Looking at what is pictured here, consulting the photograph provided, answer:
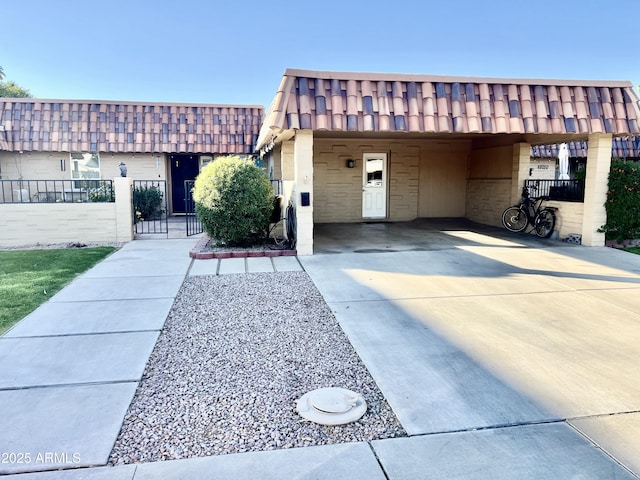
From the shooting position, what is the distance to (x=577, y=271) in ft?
25.0

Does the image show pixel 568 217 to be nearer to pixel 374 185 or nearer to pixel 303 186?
pixel 374 185

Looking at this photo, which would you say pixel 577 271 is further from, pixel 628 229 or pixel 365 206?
pixel 365 206

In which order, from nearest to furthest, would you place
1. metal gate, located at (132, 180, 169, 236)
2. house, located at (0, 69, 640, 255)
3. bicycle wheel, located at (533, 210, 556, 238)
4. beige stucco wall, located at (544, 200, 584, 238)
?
house, located at (0, 69, 640, 255) < beige stucco wall, located at (544, 200, 584, 238) < bicycle wheel, located at (533, 210, 556, 238) < metal gate, located at (132, 180, 169, 236)

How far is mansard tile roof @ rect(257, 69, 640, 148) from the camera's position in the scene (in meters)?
8.36

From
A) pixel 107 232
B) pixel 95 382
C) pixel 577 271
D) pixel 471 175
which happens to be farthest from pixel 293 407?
pixel 471 175

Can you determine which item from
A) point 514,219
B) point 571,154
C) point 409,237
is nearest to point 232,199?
point 409,237

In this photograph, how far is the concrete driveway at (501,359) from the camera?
8.83 feet

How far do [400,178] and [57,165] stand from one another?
1186cm

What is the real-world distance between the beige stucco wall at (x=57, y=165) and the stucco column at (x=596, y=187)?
13.4 meters

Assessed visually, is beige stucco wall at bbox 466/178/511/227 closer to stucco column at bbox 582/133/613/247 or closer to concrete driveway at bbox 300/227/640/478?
stucco column at bbox 582/133/613/247

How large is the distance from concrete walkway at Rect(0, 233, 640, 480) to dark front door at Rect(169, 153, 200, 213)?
34.2 feet

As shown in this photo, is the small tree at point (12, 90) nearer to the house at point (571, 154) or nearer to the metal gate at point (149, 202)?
the metal gate at point (149, 202)

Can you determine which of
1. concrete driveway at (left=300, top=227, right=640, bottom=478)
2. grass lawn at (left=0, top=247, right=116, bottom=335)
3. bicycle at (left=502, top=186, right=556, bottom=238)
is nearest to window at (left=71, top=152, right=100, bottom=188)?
grass lawn at (left=0, top=247, right=116, bottom=335)

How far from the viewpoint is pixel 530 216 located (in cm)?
1214
